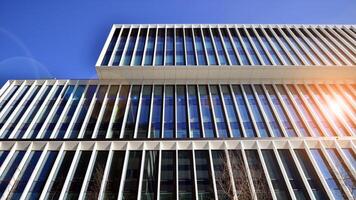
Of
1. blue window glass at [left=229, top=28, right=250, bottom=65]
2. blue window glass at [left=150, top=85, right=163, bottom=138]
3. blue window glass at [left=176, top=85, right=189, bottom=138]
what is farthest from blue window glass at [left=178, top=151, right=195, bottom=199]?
blue window glass at [left=229, top=28, right=250, bottom=65]

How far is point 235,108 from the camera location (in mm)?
29656

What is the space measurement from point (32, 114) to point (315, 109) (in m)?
32.3

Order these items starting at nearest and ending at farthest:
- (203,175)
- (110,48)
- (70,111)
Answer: (203,175) < (70,111) < (110,48)

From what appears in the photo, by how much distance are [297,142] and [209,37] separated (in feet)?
72.0

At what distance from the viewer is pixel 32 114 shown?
2897cm

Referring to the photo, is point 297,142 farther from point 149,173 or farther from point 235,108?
point 149,173

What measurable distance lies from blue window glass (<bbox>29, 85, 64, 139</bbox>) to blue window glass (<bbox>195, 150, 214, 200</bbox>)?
666 inches

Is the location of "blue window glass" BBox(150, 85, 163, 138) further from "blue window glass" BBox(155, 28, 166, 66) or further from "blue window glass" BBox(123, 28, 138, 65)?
"blue window glass" BBox(123, 28, 138, 65)

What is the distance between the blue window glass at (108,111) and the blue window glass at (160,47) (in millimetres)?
6430

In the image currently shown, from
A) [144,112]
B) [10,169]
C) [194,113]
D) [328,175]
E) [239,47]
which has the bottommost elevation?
[328,175]

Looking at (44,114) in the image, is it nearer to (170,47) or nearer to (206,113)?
(206,113)

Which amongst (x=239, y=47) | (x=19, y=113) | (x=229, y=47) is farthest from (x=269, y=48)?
(x=19, y=113)

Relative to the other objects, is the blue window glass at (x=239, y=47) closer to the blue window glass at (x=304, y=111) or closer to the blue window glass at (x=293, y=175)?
the blue window glass at (x=304, y=111)

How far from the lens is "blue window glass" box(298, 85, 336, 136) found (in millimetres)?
27059
